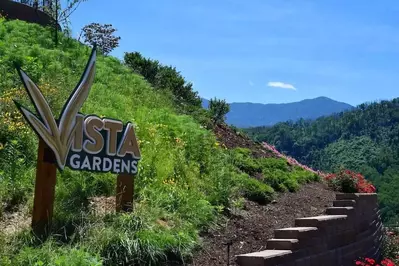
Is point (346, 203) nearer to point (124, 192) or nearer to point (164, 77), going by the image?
point (124, 192)

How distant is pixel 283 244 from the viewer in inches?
290

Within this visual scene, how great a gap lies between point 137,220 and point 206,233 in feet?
4.19

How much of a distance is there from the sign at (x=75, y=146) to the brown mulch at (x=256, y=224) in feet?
3.77

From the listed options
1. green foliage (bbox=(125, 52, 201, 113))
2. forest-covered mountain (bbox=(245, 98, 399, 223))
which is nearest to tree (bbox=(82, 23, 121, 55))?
green foliage (bbox=(125, 52, 201, 113))

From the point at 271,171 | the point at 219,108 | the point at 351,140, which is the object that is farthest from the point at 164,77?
the point at 351,140

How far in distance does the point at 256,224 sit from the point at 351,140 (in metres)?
66.6

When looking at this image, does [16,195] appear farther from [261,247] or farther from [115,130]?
[261,247]

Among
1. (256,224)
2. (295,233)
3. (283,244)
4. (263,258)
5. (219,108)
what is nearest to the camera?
(263,258)

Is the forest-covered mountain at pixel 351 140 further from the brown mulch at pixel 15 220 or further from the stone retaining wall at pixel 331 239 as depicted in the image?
the brown mulch at pixel 15 220

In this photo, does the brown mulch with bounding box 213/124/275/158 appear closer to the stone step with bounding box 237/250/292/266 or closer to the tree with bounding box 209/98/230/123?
the tree with bounding box 209/98/230/123

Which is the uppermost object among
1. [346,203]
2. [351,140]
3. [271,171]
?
[351,140]

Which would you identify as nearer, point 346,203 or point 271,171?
point 346,203

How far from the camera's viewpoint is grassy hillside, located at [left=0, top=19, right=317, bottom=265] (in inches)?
232

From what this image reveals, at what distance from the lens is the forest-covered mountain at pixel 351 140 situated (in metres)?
56.8
